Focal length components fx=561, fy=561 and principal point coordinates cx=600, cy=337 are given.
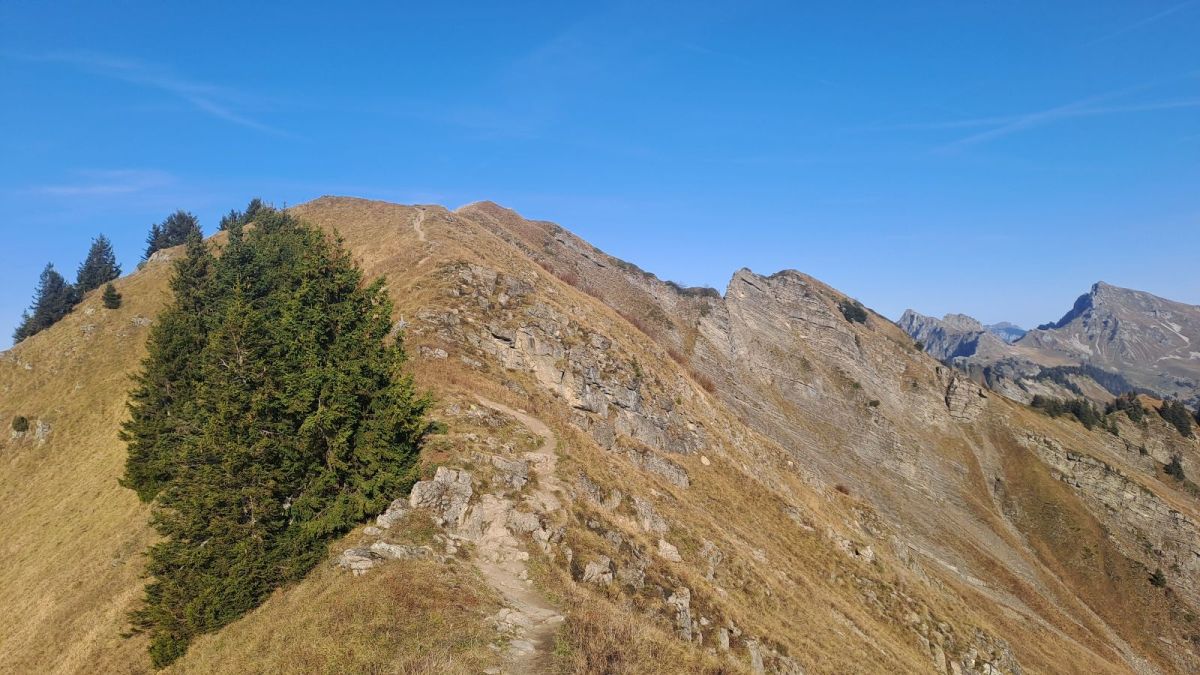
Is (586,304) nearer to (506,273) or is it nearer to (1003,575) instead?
(506,273)

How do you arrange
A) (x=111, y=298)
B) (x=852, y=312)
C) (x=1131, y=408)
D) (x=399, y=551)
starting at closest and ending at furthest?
(x=399, y=551), (x=111, y=298), (x=1131, y=408), (x=852, y=312)

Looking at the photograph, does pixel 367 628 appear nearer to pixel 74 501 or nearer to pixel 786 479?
pixel 74 501

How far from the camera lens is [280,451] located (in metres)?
23.3

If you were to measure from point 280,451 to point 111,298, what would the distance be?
73155 mm

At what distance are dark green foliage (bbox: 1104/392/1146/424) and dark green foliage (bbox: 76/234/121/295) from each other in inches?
8220

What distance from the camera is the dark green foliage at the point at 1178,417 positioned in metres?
128

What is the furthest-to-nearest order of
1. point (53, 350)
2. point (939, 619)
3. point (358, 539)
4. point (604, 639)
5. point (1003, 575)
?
point (1003, 575) → point (53, 350) → point (939, 619) → point (358, 539) → point (604, 639)

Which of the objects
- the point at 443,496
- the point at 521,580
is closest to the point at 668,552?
the point at 521,580

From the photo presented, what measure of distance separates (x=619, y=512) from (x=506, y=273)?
35.6m

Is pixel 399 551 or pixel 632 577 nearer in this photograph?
pixel 399 551

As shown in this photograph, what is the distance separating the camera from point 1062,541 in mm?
93062

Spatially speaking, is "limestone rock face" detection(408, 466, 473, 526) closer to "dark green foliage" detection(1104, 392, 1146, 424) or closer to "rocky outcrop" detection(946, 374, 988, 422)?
"rocky outcrop" detection(946, 374, 988, 422)

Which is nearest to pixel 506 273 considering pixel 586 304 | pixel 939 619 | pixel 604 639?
pixel 586 304

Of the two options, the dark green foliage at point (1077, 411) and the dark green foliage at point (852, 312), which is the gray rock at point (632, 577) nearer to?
the dark green foliage at point (852, 312)
